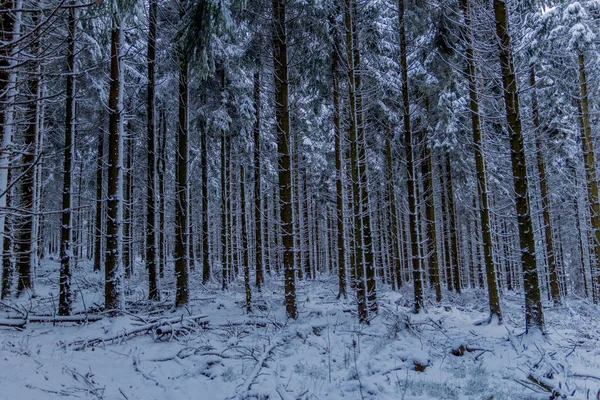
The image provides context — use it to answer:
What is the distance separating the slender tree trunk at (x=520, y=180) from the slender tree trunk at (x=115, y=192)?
8.98 meters

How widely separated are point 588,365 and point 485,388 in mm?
2356

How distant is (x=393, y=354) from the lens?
7055mm

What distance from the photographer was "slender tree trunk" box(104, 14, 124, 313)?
8.54 m

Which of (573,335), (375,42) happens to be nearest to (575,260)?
(573,335)

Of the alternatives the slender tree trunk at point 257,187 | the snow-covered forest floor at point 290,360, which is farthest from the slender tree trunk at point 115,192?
the slender tree trunk at point 257,187

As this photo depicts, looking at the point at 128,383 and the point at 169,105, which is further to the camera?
the point at 169,105

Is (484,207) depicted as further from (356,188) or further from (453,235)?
(453,235)

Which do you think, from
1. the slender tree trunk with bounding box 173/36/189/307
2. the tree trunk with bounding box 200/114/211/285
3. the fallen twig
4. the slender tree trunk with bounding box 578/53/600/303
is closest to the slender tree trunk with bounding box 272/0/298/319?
the fallen twig

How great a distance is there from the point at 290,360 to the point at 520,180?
6208mm

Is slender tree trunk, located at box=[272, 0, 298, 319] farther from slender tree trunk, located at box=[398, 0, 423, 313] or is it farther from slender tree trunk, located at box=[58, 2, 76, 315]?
slender tree trunk, located at box=[58, 2, 76, 315]

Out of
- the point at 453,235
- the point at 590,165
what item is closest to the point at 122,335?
the point at 453,235

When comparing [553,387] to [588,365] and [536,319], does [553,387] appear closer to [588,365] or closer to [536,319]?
[588,365]

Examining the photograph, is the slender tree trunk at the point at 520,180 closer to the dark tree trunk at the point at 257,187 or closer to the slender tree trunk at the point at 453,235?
the dark tree trunk at the point at 257,187

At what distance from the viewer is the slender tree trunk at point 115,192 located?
28.0 feet
